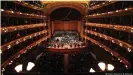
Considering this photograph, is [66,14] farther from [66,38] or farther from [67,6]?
[66,38]

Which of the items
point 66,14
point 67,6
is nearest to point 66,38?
point 66,14

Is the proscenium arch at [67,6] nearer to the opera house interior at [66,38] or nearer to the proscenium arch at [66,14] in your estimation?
the opera house interior at [66,38]

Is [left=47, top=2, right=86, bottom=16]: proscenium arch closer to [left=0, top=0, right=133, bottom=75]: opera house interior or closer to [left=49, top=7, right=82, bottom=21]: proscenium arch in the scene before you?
[left=0, top=0, right=133, bottom=75]: opera house interior

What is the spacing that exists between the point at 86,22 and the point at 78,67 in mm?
19138

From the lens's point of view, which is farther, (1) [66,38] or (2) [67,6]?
(2) [67,6]

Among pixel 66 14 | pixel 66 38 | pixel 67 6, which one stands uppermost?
pixel 67 6

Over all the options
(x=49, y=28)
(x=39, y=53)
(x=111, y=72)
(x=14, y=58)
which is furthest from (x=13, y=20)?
(x=49, y=28)

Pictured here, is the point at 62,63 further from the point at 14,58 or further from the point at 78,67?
the point at 14,58

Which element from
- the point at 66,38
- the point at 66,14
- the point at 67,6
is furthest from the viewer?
the point at 66,14

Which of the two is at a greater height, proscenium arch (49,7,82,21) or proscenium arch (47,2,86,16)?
proscenium arch (47,2,86,16)

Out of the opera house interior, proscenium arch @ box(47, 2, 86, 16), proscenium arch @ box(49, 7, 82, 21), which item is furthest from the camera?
proscenium arch @ box(49, 7, 82, 21)

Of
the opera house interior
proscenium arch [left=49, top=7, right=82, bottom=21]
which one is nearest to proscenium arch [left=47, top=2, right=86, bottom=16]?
the opera house interior

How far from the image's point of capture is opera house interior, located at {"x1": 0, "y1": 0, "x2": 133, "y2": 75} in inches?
563

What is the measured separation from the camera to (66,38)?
1131 inches
